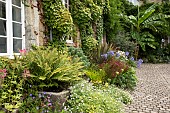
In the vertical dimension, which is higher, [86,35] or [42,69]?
[86,35]

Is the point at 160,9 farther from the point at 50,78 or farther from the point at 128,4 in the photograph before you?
the point at 50,78

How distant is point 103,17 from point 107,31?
1291mm

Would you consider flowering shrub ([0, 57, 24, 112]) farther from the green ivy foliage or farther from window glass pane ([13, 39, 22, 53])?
the green ivy foliage

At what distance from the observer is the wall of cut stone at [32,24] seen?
659 centimetres

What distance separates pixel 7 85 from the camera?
412cm

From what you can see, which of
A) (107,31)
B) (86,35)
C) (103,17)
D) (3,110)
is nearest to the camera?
(3,110)

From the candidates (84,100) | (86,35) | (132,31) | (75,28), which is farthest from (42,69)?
(132,31)

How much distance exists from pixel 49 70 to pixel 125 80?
3.78 metres

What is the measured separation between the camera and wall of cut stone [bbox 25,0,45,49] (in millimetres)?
6590

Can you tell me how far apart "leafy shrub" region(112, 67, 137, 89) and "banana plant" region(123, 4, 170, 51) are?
8.83 meters

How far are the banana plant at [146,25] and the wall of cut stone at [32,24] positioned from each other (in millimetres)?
10420

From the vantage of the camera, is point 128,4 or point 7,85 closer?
point 7,85

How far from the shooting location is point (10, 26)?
5832 millimetres

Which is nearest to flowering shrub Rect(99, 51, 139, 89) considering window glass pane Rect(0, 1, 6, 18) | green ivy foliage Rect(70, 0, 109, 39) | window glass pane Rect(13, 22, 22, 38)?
green ivy foliage Rect(70, 0, 109, 39)
